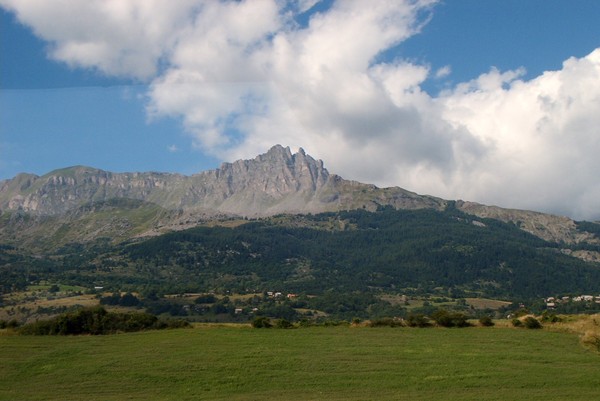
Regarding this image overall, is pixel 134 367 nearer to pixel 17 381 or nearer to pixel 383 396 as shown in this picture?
pixel 17 381

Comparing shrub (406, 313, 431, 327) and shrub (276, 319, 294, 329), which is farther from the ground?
shrub (406, 313, 431, 327)

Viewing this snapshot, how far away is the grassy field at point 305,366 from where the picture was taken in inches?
1366

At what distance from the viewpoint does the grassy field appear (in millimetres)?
34688

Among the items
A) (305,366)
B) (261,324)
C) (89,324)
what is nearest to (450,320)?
(261,324)

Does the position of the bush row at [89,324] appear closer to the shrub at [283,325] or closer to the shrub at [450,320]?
the shrub at [283,325]

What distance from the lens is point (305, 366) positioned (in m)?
41.3

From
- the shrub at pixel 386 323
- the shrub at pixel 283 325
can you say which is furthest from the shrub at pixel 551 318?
the shrub at pixel 283 325

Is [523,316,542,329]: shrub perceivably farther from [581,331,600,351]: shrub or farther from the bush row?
the bush row

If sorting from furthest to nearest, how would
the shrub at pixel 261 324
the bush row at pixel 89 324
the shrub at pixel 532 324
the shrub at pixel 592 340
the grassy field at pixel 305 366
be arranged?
1. the shrub at pixel 261 324
2. the bush row at pixel 89 324
3. the shrub at pixel 532 324
4. the shrub at pixel 592 340
5. the grassy field at pixel 305 366

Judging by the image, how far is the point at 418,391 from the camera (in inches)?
1358

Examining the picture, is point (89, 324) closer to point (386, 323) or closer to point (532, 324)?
point (386, 323)

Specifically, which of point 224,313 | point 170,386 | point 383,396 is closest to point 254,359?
point 170,386

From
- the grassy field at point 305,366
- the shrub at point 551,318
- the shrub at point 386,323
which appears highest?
the shrub at point 551,318

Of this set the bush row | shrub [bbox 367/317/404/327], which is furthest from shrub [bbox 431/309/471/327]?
the bush row
